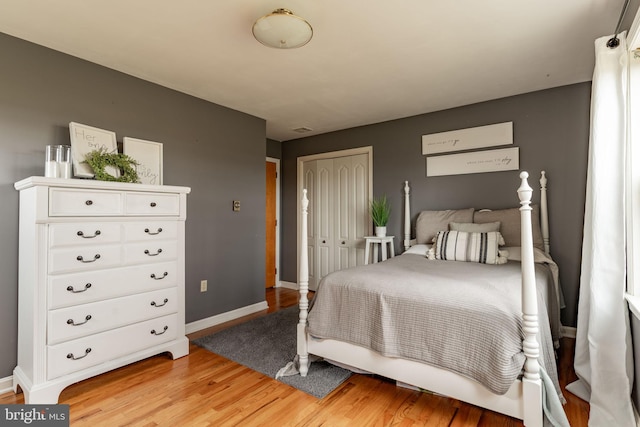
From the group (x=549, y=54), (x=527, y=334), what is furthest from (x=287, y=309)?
(x=549, y=54)

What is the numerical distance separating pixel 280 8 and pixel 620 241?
88.1 inches

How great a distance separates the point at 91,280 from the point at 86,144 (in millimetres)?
994

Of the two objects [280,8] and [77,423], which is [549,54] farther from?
[77,423]

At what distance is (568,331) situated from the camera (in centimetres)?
293

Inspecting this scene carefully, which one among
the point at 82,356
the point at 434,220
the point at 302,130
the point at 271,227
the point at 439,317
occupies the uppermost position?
the point at 302,130

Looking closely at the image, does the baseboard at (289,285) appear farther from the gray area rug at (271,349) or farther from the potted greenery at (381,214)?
the potted greenery at (381,214)

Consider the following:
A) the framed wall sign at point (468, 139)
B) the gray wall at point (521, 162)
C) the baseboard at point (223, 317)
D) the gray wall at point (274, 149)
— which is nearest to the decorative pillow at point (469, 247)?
the gray wall at point (521, 162)

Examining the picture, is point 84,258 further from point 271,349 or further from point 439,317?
point 439,317

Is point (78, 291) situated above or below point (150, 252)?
below

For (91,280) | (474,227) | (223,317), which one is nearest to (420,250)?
(474,227)

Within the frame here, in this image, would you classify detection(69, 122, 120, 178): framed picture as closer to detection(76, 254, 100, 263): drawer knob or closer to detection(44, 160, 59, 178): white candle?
detection(44, 160, 59, 178): white candle

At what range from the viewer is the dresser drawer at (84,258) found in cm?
197

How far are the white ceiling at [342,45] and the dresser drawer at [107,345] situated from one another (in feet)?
6.41

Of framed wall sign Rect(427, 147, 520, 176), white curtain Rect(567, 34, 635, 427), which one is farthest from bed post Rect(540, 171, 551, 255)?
white curtain Rect(567, 34, 635, 427)
